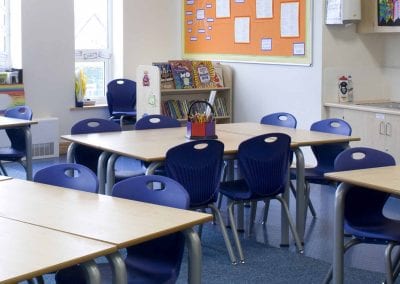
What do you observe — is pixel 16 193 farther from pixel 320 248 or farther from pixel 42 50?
pixel 42 50

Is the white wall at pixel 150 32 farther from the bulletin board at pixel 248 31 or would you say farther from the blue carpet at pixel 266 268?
the blue carpet at pixel 266 268

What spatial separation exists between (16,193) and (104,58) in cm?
598

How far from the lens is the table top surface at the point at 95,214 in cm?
274

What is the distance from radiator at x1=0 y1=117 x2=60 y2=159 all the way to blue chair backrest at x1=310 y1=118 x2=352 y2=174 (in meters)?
3.76

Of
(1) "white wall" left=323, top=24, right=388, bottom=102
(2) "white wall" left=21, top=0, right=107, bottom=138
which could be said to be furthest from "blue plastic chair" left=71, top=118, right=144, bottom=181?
(2) "white wall" left=21, top=0, right=107, bottom=138

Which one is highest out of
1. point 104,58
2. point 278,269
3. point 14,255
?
point 104,58

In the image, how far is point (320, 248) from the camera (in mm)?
5160

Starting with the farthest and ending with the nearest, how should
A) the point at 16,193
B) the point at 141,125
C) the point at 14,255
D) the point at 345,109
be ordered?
the point at 345,109
the point at 141,125
the point at 16,193
the point at 14,255

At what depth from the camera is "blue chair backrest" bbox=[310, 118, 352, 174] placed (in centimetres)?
564

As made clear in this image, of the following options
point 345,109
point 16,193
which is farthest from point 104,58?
point 16,193

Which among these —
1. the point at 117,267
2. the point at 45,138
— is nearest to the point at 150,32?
the point at 45,138

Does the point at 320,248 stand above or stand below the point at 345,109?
below

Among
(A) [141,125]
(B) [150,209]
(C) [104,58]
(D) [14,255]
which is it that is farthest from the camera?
(C) [104,58]

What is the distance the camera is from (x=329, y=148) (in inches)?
223
